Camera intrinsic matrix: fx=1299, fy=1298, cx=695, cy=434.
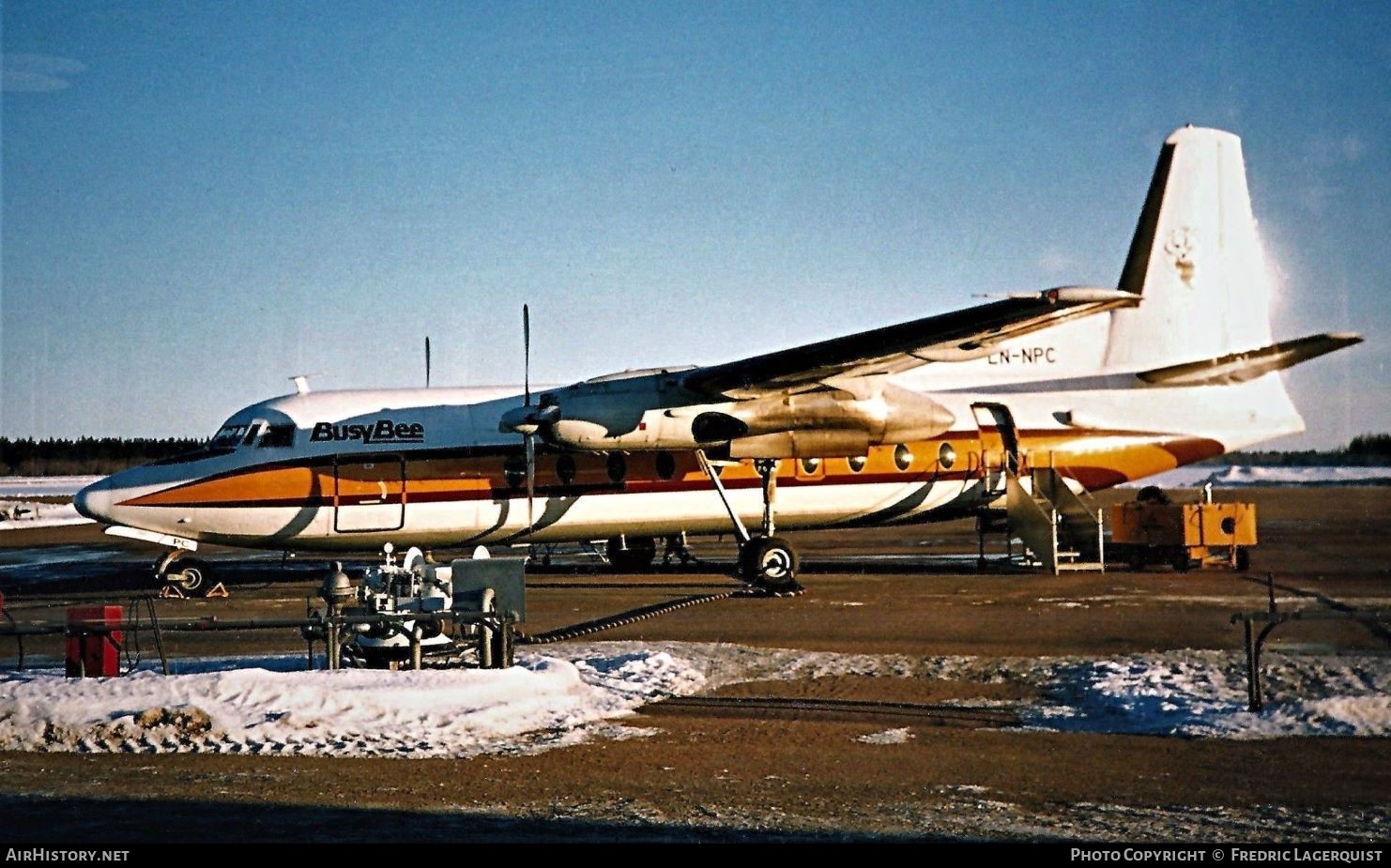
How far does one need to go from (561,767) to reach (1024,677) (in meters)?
5.22

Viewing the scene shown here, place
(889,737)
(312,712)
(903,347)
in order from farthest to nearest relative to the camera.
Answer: (903,347) → (312,712) → (889,737)

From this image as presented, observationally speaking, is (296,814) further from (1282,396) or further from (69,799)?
(1282,396)

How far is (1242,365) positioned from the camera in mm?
23031

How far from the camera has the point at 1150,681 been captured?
1158cm

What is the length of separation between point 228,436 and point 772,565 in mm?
9306

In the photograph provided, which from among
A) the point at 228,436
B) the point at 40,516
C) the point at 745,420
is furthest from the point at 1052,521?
the point at 40,516

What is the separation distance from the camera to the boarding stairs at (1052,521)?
73.8 ft

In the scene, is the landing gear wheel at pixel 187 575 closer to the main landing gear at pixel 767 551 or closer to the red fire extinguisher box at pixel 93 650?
the main landing gear at pixel 767 551

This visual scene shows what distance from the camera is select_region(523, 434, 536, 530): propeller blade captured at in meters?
20.4

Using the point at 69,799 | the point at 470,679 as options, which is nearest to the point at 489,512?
the point at 470,679

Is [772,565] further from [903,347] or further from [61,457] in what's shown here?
[61,457]

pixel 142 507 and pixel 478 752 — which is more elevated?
pixel 142 507

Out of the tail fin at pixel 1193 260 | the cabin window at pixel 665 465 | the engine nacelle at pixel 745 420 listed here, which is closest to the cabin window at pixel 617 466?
the cabin window at pixel 665 465

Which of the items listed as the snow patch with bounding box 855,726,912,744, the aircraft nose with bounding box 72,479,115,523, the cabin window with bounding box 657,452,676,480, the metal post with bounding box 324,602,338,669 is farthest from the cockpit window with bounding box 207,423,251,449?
the snow patch with bounding box 855,726,912,744
